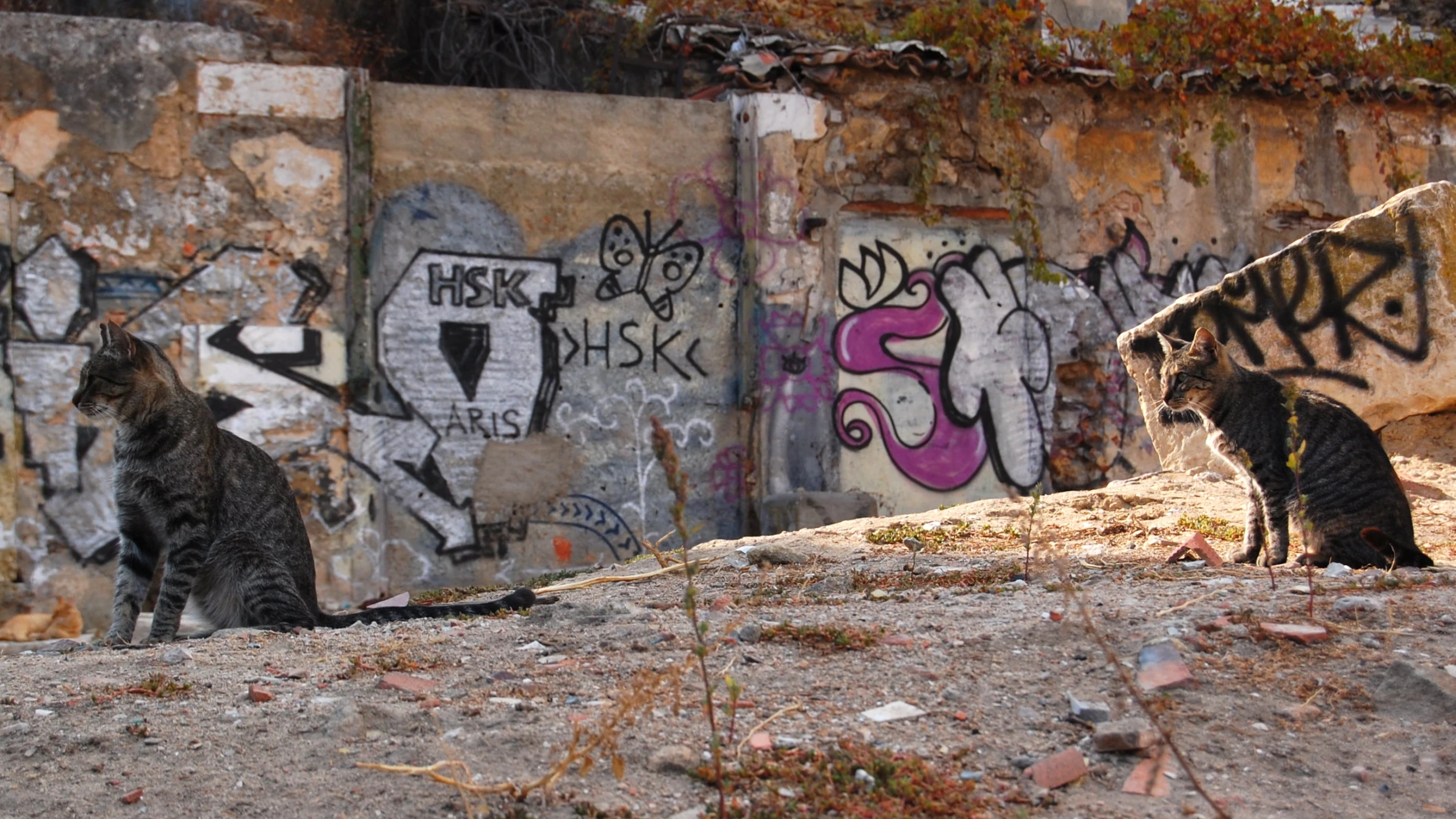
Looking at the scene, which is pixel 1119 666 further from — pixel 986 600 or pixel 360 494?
pixel 360 494

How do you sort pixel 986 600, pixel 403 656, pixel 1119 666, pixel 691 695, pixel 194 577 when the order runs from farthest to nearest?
pixel 194 577 → pixel 986 600 → pixel 403 656 → pixel 691 695 → pixel 1119 666

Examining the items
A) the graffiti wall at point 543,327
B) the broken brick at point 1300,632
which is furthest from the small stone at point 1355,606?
the graffiti wall at point 543,327

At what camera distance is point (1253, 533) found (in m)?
5.48

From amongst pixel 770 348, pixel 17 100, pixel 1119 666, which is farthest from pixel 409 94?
pixel 1119 666

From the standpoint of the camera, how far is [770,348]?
911 cm

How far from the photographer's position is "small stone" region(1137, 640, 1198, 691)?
11.3ft

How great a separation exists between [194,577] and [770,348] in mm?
4699

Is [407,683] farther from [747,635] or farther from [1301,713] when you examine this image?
[1301,713]

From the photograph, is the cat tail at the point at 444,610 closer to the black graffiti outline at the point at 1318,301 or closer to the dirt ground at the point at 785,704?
the dirt ground at the point at 785,704

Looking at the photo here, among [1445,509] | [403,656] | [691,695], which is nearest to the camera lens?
[691,695]

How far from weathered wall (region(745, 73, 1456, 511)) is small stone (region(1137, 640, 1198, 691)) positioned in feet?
18.2

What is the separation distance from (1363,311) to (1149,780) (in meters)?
4.78

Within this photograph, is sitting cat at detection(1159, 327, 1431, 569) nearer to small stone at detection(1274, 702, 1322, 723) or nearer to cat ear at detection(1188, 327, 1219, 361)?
cat ear at detection(1188, 327, 1219, 361)

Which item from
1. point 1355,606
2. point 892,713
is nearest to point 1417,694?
point 1355,606
